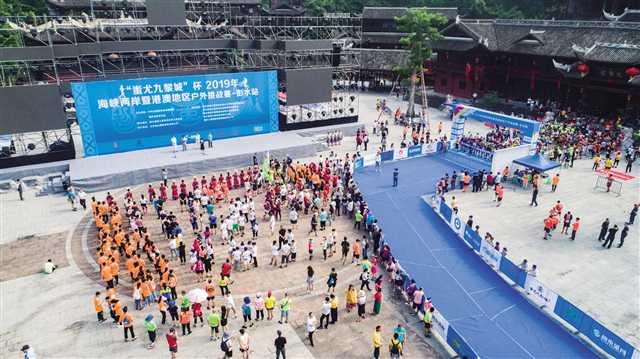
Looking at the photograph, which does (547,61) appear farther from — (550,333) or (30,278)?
(30,278)

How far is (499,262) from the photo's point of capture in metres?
16.5

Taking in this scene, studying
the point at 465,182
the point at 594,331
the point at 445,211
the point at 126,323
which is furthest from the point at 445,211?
the point at 126,323

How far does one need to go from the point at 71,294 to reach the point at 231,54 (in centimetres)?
3355

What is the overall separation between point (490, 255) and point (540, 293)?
8.72 ft

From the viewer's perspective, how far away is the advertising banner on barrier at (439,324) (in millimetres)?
13113

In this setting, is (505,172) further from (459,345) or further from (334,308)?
(334,308)

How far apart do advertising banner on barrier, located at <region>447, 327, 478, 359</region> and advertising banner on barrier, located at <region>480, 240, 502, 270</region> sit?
15.8 feet

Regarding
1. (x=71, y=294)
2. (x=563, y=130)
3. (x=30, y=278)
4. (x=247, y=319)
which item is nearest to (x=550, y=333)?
(x=247, y=319)

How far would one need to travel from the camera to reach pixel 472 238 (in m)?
18.4

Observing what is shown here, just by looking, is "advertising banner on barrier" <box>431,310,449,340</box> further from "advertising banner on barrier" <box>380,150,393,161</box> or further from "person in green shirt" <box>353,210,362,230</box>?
"advertising banner on barrier" <box>380,150,393,161</box>

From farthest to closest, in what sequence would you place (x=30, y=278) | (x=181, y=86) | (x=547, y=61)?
(x=547, y=61) < (x=181, y=86) < (x=30, y=278)

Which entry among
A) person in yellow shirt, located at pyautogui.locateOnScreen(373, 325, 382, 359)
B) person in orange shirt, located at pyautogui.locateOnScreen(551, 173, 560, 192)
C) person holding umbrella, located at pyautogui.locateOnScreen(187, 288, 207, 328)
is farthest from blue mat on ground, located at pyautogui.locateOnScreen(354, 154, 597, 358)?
person holding umbrella, located at pyautogui.locateOnScreen(187, 288, 207, 328)

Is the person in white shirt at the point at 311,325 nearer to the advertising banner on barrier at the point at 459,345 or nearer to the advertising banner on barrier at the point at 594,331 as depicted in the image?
the advertising banner on barrier at the point at 459,345

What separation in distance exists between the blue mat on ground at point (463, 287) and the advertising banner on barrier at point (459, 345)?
A: 684mm
